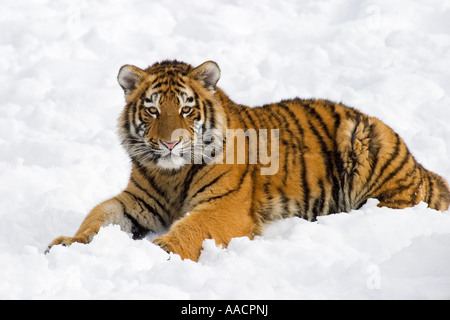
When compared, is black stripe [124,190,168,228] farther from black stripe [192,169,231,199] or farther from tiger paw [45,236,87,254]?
tiger paw [45,236,87,254]

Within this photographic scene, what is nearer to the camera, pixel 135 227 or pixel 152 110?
pixel 152 110

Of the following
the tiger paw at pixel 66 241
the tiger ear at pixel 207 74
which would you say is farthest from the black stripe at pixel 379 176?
the tiger paw at pixel 66 241

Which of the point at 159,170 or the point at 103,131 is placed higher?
the point at 103,131

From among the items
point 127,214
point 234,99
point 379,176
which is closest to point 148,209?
point 127,214

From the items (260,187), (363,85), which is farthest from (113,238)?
(363,85)

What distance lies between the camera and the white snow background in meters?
2.72

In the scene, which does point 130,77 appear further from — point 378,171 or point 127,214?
point 378,171

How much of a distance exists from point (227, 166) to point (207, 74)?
0.53 metres

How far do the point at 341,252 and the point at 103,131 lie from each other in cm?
304

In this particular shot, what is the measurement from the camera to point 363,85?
6.40 metres

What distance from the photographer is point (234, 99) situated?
6.18 meters

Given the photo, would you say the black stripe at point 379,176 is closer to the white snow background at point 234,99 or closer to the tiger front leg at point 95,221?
the white snow background at point 234,99

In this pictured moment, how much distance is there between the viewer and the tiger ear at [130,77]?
148 inches
